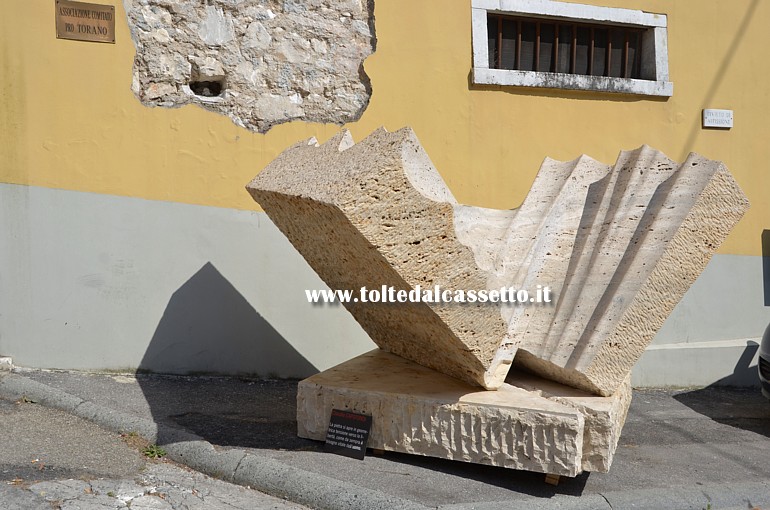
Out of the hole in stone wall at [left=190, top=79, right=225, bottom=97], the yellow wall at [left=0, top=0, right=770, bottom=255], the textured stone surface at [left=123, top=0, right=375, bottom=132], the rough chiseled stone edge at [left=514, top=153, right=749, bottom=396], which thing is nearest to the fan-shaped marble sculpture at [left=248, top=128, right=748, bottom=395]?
the rough chiseled stone edge at [left=514, top=153, right=749, bottom=396]

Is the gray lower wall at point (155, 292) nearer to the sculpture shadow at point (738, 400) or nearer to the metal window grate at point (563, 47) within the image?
the metal window grate at point (563, 47)

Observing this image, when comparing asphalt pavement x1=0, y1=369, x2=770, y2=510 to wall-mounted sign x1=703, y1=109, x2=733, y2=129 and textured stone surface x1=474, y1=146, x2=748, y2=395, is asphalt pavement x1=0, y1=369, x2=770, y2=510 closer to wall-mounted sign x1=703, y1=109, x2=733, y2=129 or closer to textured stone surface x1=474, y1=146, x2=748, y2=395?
textured stone surface x1=474, y1=146, x2=748, y2=395

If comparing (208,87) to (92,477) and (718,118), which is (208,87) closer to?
(92,477)

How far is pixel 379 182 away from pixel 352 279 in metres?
0.81

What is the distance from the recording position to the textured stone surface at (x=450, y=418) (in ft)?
9.97

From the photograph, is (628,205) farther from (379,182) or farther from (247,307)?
(247,307)

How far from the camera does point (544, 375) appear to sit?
3557mm

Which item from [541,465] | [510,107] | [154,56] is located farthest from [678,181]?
[154,56]

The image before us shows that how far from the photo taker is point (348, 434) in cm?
Result: 344

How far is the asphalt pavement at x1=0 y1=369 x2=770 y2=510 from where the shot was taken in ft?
9.85

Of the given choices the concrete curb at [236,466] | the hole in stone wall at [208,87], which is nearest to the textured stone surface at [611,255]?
the concrete curb at [236,466]

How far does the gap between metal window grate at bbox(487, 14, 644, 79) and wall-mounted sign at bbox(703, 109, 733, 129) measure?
0.61 m

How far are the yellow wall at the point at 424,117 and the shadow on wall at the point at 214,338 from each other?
56 centimetres

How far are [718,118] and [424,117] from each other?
2.33 m
